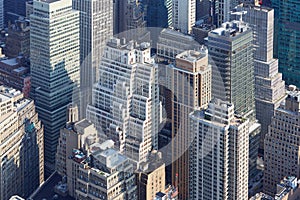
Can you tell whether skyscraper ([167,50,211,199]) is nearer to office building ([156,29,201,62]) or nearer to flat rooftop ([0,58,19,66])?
office building ([156,29,201,62])

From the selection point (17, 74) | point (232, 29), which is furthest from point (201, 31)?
point (17, 74)

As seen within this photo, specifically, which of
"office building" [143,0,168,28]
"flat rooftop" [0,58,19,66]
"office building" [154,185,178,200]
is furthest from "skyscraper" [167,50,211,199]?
"office building" [143,0,168,28]

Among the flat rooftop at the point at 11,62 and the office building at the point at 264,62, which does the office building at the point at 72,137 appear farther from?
the office building at the point at 264,62

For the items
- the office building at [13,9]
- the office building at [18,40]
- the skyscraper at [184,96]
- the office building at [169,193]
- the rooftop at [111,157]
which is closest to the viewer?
the office building at [169,193]

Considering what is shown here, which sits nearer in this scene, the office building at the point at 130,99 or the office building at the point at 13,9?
→ the office building at the point at 130,99

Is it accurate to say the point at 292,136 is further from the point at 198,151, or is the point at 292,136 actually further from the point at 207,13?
the point at 207,13

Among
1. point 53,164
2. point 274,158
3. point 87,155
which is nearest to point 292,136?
point 274,158

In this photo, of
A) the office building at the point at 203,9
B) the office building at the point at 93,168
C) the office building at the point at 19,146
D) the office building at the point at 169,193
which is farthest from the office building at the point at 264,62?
the office building at the point at 19,146
